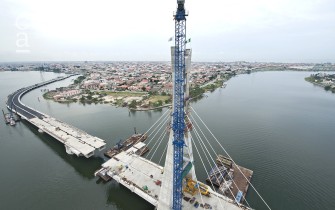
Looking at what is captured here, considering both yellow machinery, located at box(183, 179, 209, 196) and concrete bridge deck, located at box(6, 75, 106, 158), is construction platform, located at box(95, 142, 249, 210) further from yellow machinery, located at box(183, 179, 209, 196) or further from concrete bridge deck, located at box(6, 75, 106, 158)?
concrete bridge deck, located at box(6, 75, 106, 158)

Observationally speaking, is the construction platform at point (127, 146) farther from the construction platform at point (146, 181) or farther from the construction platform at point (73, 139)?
the construction platform at point (146, 181)

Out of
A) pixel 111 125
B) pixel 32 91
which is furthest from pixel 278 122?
pixel 32 91

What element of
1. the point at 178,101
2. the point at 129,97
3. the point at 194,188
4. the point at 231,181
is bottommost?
the point at 231,181

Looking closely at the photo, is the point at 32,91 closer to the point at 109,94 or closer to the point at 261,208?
the point at 109,94

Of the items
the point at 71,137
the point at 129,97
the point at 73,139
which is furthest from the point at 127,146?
the point at 129,97

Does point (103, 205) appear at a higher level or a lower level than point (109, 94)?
lower

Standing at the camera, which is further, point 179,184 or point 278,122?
point 278,122

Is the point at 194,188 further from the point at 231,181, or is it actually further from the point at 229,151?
the point at 229,151
